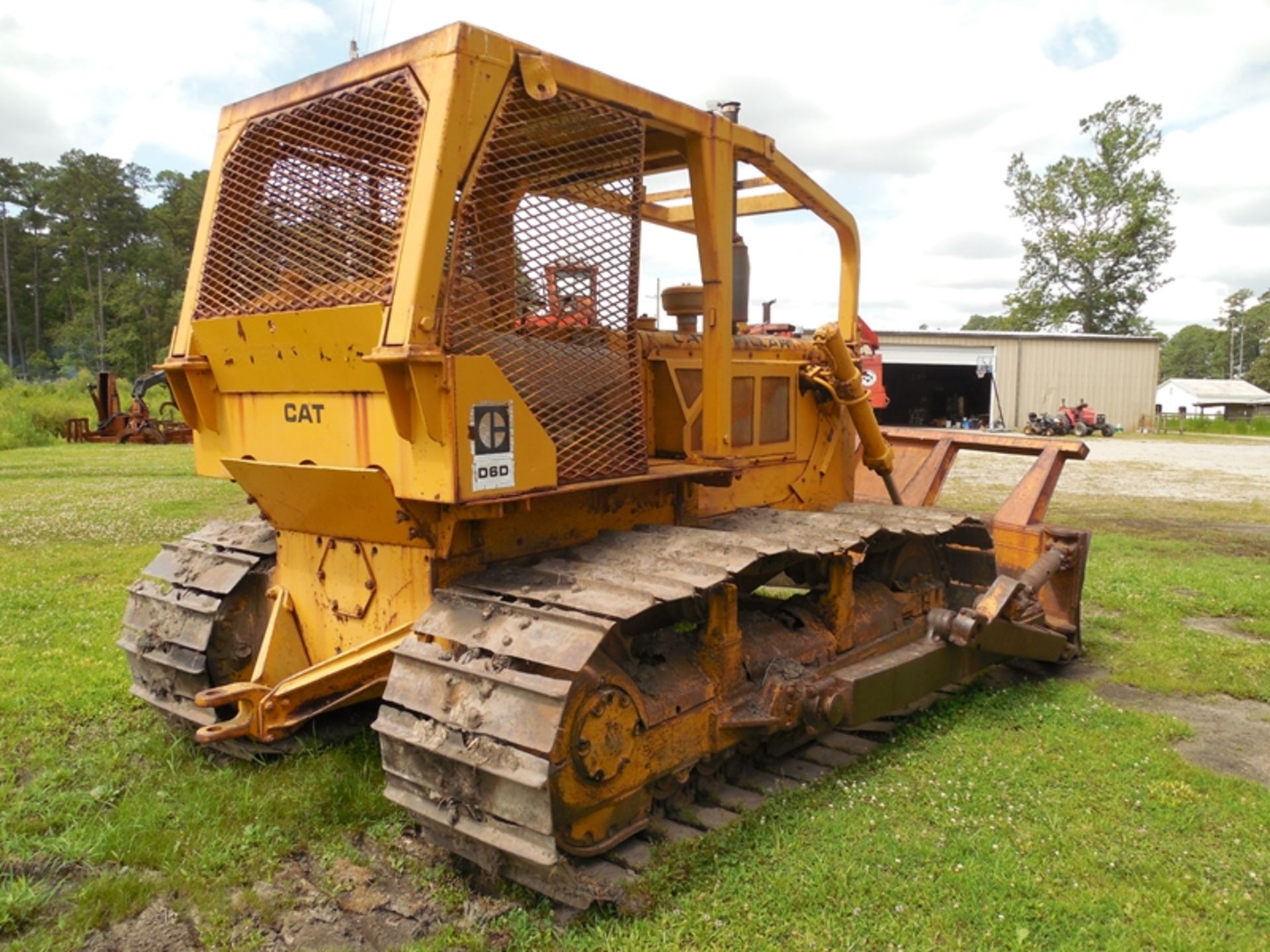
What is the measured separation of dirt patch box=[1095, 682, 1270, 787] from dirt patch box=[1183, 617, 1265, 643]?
1.59 metres

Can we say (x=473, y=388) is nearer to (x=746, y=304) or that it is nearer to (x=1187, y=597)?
(x=746, y=304)

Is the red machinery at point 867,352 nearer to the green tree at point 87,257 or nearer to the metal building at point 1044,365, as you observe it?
the metal building at point 1044,365

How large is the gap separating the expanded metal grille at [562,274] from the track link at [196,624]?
2.02 metres

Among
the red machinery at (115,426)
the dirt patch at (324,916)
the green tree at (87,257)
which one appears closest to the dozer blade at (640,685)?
the dirt patch at (324,916)

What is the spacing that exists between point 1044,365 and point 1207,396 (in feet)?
161

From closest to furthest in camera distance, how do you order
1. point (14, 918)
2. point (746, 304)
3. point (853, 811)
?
point (14, 918)
point (853, 811)
point (746, 304)

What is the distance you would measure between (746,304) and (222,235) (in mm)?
2681

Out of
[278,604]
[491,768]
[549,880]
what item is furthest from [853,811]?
[278,604]

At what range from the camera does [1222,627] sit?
7582 mm

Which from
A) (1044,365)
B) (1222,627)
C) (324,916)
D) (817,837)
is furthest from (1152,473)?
(324,916)

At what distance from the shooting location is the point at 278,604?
4.64 m

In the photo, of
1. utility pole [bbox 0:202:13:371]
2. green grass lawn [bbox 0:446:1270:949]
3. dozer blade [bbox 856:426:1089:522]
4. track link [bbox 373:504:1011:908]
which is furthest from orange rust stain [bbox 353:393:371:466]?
utility pole [bbox 0:202:13:371]

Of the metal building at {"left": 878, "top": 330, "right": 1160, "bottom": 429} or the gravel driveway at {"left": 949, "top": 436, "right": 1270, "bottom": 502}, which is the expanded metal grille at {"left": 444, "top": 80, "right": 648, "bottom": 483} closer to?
Result: the gravel driveway at {"left": 949, "top": 436, "right": 1270, "bottom": 502}

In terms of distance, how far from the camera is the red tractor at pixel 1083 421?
Result: 1410 inches
